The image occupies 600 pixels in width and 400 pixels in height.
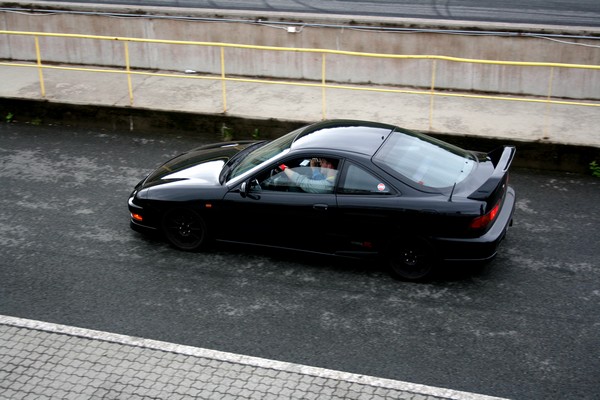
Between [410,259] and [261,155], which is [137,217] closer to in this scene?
[261,155]

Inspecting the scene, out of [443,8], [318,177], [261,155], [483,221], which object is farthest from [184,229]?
[443,8]

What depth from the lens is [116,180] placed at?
10430 mm

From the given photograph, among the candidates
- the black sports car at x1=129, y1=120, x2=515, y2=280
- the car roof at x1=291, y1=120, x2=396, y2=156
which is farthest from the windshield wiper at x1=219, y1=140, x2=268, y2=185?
the car roof at x1=291, y1=120, x2=396, y2=156

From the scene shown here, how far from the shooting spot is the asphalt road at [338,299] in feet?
21.3

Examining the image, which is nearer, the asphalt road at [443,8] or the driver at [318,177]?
the driver at [318,177]

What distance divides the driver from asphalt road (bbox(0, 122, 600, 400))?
2.39 ft

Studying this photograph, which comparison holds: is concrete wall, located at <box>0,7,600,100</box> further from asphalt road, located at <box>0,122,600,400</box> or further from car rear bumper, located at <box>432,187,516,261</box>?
car rear bumper, located at <box>432,187,516,261</box>

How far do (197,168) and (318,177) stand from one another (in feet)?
5.62

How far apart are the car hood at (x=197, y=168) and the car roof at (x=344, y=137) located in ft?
3.56

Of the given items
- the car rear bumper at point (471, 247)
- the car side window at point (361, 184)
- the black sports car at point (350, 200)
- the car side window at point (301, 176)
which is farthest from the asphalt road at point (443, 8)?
the car rear bumper at point (471, 247)

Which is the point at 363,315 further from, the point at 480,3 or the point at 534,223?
A: the point at 480,3

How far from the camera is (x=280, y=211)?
787 cm

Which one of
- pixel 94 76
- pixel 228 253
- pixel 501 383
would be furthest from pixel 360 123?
pixel 94 76

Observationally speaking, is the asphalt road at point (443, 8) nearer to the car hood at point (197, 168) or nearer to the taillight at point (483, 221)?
the car hood at point (197, 168)
